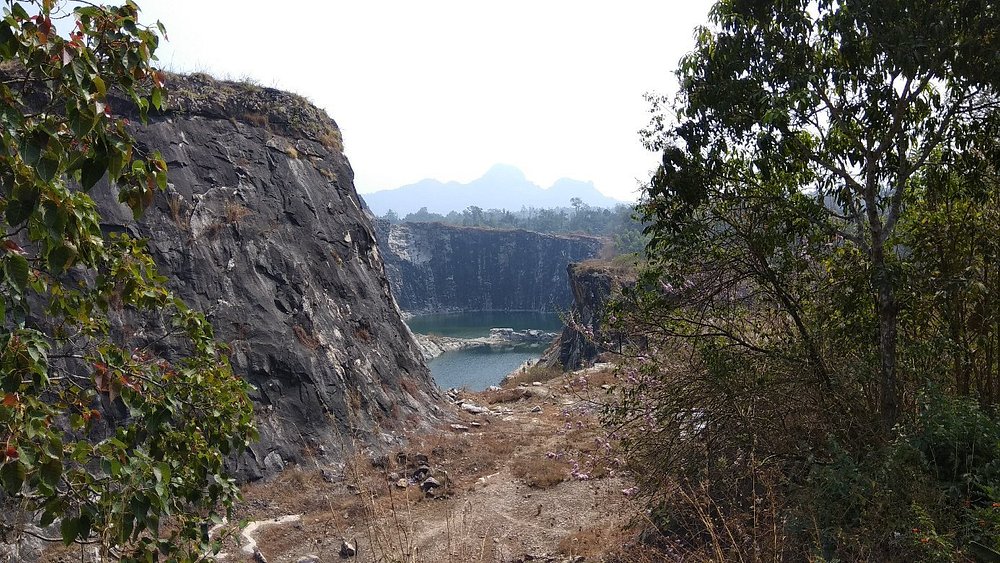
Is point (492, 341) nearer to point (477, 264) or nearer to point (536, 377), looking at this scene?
point (477, 264)

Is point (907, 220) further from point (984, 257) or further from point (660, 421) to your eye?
point (660, 421)

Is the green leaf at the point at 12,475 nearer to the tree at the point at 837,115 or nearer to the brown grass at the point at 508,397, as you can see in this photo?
the tree at the point at 837,115

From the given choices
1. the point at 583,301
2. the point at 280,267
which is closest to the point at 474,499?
the point at 280,267

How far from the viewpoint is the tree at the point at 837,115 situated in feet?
18.3

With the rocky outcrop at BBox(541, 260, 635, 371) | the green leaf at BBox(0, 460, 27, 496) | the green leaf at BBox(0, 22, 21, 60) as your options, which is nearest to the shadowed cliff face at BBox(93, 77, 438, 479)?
the green leaf at BBox(0, 460, 27, 496)

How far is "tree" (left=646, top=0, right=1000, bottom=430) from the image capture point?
18.3ft

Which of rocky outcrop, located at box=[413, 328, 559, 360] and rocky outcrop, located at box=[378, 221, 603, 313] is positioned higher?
rocky outcrop, located at box=[378, 221, 603, 313]

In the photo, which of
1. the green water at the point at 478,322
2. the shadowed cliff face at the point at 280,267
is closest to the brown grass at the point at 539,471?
the shadowed cliff face at the point at 280,267

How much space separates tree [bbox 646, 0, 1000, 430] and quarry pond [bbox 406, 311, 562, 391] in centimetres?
2911

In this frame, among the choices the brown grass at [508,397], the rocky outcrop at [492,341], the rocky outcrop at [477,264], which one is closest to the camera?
the brown grass at [508,397]

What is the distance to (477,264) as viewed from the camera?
424 feet

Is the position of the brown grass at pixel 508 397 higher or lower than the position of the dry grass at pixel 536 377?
higher

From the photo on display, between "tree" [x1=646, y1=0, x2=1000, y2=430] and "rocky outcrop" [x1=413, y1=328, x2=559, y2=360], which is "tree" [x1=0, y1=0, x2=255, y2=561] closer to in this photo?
"tree" [x1=646, y1=0, x2=1000, y2=430]

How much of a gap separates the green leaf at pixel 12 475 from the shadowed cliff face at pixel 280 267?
Answer: 12547 millimetres
